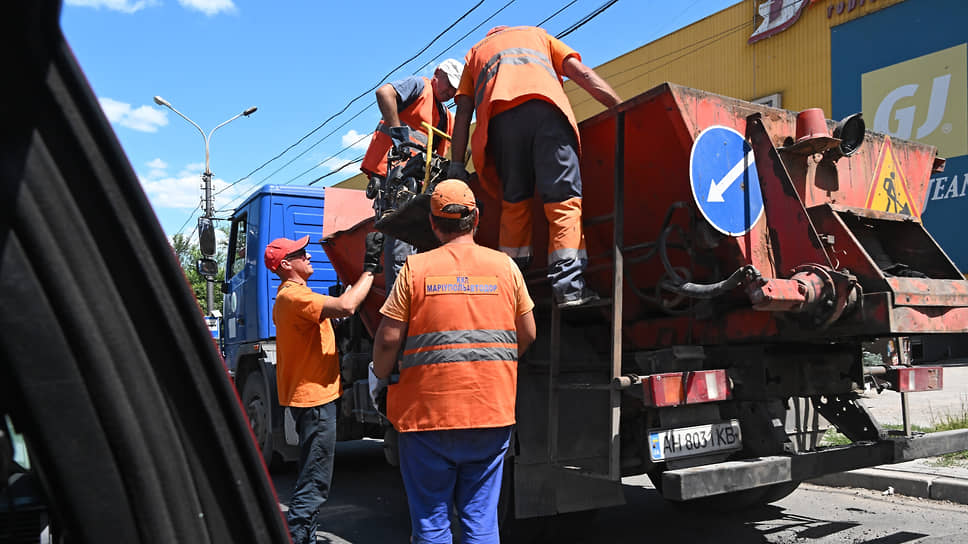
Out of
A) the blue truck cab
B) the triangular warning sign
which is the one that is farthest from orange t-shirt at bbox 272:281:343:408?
the triangular warning sign

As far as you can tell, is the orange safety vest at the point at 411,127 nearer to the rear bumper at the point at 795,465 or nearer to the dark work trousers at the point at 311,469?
the dark work trousers at the point at 311,469

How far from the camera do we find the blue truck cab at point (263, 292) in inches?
263

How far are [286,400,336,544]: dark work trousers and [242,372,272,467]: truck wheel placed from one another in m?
2.71

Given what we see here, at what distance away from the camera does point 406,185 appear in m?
4.79

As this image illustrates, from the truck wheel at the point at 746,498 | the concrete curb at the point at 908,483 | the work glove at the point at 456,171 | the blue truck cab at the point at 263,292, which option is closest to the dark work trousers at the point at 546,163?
the work glove at the point at 456,171

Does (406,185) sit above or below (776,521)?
above

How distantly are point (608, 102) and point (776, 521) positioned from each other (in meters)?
3.01

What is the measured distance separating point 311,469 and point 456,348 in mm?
1600

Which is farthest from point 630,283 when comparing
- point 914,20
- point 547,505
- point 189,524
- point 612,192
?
point 914,20

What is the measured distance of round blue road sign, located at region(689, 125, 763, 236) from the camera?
354 cm

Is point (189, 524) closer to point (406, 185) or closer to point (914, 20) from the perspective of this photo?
point (406, 185)

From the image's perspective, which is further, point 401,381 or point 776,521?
point 776,521

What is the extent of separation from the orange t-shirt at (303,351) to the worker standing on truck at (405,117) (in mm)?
1002

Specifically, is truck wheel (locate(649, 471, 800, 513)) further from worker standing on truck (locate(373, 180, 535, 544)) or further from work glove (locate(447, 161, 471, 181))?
worker standing on truck (locate(373, 180, 535, 544))
